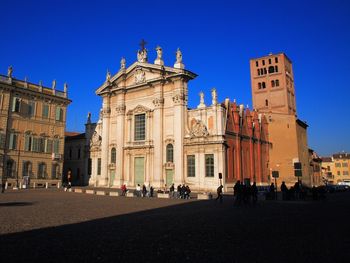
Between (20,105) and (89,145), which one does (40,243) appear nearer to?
(20,105)

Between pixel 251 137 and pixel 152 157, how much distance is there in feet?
44.4

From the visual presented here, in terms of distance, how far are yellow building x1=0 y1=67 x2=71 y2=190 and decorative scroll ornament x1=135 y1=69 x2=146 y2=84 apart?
42.8ft

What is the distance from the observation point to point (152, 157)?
39875 millimetres

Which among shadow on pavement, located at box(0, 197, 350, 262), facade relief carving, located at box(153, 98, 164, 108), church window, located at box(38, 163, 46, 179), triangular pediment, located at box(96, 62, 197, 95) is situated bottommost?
shadow on pavement, located at box(0, 197, 350, 262)

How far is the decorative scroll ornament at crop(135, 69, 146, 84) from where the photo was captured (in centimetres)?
4228

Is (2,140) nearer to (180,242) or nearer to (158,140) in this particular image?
(158,140)

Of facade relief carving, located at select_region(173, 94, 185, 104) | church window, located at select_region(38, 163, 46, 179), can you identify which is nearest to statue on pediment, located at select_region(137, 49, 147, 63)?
facade relief carving, located at select_region(173, 94, 185, 104)

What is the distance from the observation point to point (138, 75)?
43094 millimetres

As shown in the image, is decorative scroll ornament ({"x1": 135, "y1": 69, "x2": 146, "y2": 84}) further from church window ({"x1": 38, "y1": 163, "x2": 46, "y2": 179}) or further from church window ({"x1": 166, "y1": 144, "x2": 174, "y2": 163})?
church window ({"x1": 38, "y1": 163, "x2": 46, "y2": 179})

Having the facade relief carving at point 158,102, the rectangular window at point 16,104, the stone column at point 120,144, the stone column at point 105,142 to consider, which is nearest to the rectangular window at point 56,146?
the rectangular window at point 16,104

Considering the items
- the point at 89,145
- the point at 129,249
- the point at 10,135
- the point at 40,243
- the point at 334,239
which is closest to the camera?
the point at 129,249

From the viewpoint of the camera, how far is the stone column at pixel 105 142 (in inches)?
1740

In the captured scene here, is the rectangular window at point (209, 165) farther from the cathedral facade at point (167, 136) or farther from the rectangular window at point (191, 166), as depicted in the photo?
the rectangular window at point (191, 166)

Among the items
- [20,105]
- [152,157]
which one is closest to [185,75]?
[152,157]
